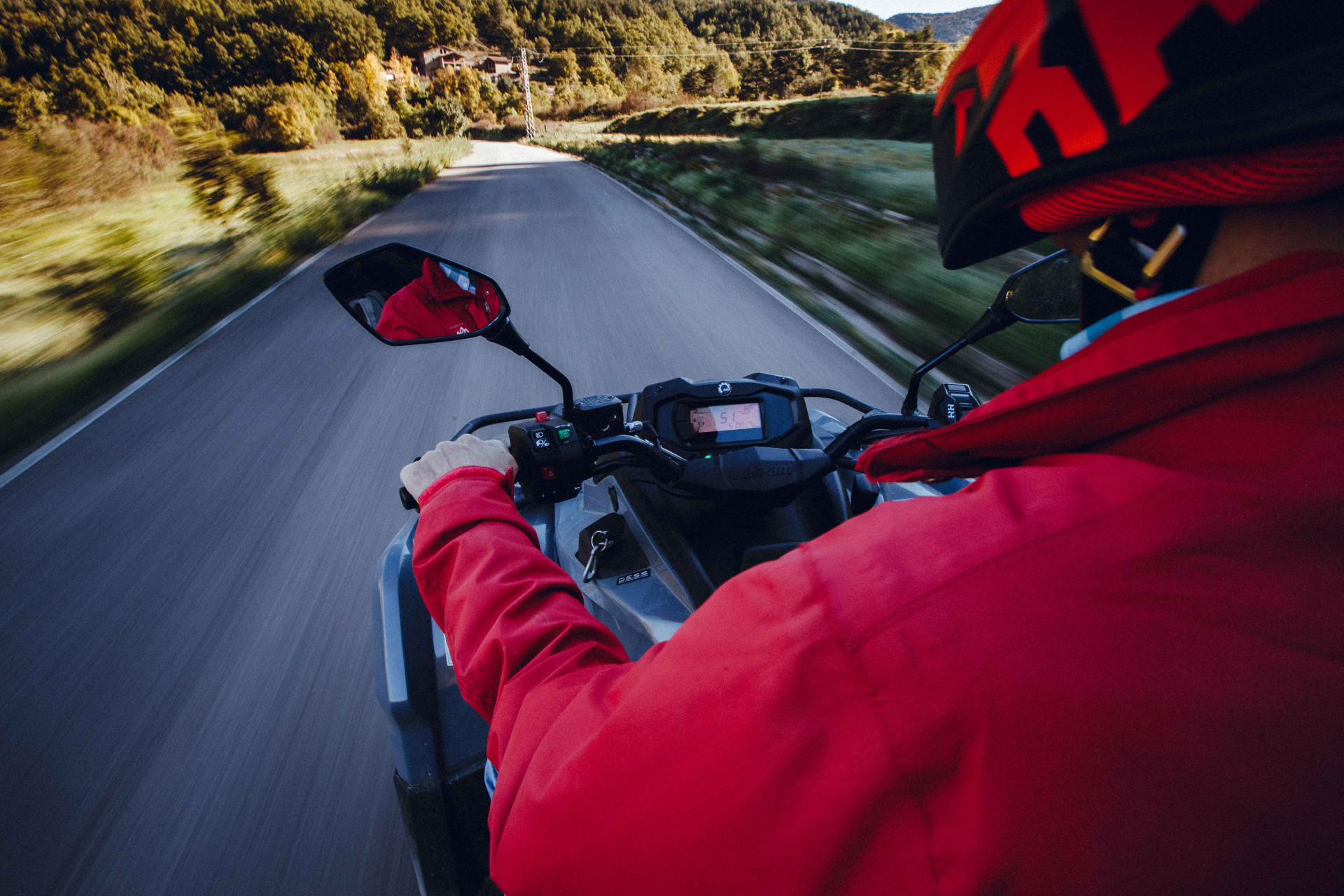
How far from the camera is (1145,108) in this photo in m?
0.66

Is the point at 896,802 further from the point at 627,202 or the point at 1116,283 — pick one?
the point at 627,202

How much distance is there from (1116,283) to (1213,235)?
129 millimetres

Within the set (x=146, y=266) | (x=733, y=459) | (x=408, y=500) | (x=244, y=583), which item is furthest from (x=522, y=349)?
(x=146, y=266)

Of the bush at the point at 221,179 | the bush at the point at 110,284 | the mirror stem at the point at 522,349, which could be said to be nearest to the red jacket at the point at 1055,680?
the mirror stem at the point at 522,349

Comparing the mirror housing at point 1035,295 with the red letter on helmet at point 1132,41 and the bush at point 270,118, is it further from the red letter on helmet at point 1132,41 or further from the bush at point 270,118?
the bush at point 270,118

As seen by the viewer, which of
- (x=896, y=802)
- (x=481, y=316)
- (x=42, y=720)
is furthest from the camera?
(x=42, y=720)

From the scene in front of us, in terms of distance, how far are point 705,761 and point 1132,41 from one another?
3.12ft

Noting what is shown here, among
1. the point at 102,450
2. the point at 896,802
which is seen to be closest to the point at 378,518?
the point at 102,450

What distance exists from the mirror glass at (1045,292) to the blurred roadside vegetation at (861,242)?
2430mm

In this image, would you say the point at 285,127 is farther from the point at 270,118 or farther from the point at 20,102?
the point at 20,102

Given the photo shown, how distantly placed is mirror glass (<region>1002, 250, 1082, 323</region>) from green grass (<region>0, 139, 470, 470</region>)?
5.72 meters

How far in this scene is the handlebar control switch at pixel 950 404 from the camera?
1.71 m

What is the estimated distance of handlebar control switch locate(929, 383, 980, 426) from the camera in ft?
5.61

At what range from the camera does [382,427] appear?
368 centimetres
